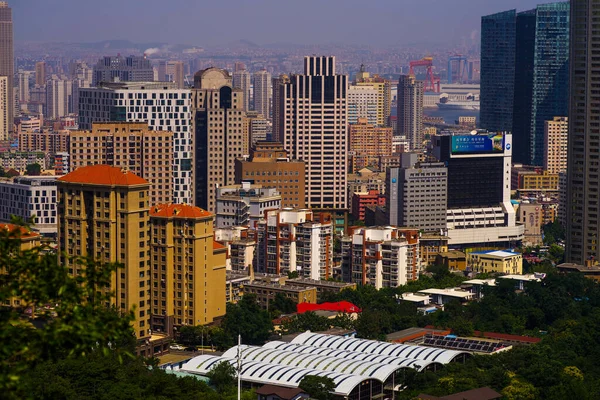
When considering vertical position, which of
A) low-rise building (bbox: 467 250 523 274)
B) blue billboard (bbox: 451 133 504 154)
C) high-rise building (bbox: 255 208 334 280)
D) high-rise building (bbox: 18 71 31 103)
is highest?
high-rise building (bbox: 18 71 31 103)

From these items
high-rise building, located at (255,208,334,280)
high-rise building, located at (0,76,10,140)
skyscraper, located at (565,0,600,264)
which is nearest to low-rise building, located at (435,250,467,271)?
skyscraper, located at (565,0,600,264)

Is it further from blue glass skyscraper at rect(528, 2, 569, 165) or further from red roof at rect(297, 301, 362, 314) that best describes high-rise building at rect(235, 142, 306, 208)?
blue glass skyscraper at rect(528, 2, 569, 165)

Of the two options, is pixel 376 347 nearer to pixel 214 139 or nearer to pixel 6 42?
pixel 214 139

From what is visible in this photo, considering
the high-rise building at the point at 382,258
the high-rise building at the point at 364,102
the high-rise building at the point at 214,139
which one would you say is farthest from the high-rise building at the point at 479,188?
the high-rise building at the point at 364,102

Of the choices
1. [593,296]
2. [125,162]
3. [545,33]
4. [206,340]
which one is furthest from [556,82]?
[206,340]

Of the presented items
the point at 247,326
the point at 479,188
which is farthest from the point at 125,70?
the point at 247,326

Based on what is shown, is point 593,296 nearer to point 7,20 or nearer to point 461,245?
point 461,245
